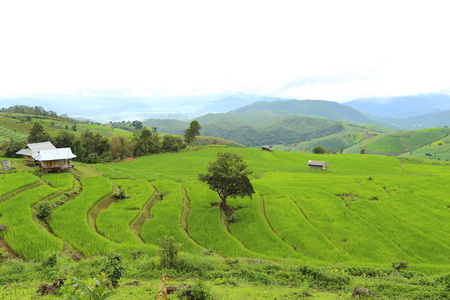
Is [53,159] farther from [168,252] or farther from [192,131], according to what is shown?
[192,131]

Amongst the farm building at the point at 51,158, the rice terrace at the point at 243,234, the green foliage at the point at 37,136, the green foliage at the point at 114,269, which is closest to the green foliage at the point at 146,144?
the green foliage at the point at 37,136

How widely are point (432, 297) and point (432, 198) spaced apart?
30.8 m

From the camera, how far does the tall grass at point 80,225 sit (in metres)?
16.3

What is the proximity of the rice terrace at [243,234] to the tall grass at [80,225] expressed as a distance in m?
0.09

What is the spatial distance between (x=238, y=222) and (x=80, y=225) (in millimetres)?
14428

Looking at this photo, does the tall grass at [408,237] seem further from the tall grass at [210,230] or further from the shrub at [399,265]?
the tall grass at [210,230]

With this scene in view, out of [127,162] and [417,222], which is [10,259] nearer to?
[417,222]

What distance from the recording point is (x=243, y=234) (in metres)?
20.9

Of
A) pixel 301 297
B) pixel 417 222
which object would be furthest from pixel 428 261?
pixel 301 297

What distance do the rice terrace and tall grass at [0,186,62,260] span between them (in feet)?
0.23

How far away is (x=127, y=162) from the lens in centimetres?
6347

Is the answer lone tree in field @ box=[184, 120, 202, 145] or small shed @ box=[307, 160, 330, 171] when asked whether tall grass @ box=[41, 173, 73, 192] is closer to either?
small shed @ box=[307, 160, 330, 171]

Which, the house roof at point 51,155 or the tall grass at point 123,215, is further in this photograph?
the house roof at point 51,155

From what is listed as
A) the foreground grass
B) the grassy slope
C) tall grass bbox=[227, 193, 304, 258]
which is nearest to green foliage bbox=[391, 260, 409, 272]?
the foreground grass
